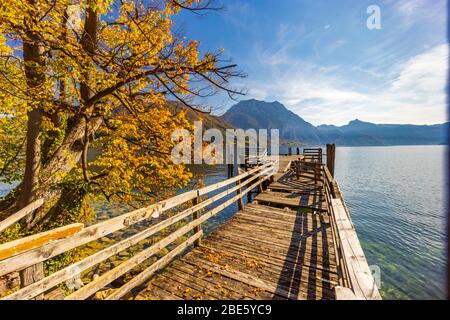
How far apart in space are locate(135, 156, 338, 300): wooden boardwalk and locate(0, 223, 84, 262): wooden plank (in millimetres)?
1786

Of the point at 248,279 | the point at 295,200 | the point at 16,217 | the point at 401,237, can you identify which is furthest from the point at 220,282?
the point at 401,237

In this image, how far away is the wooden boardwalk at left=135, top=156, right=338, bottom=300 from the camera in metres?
4.12

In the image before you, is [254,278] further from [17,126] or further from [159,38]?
[17,126]

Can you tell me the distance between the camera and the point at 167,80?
620cm

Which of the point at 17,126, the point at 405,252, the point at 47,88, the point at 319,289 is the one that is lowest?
the point at 405,252

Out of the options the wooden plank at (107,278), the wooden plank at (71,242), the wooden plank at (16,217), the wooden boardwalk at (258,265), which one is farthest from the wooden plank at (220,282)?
the wooden plank at (16,217)

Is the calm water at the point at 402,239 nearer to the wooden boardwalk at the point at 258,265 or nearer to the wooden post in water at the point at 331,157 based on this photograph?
the wooden boardwalk at the point at 258,265

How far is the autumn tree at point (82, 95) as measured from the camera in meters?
5.49

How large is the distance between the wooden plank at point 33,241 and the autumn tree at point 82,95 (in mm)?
3834

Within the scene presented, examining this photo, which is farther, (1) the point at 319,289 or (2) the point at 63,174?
(2) the point at 63,174

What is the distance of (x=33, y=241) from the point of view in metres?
2.78

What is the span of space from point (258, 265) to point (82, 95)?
24.8 feet

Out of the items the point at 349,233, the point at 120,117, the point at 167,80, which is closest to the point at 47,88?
the point at 120,117

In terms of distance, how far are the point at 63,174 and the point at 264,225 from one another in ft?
22.7
